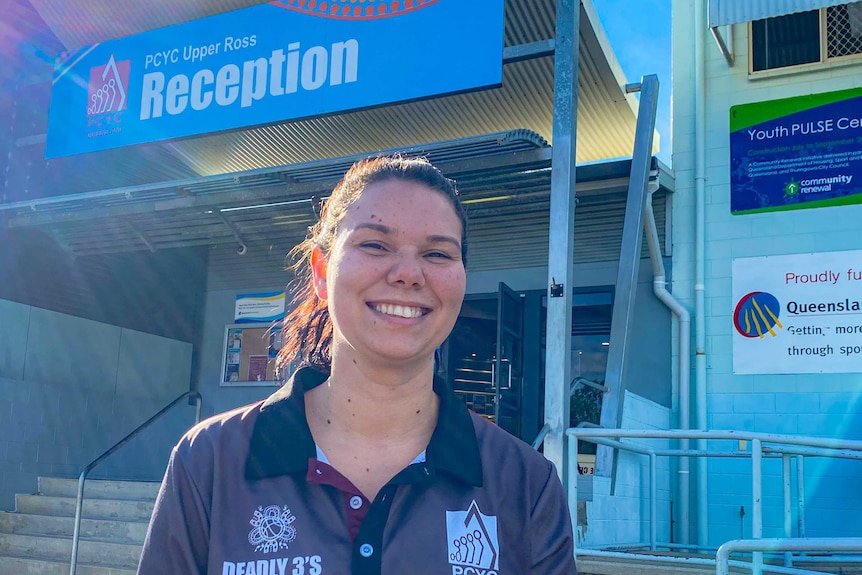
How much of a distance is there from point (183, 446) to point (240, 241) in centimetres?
660

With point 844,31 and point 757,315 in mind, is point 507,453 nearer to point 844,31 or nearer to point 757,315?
point 757,315

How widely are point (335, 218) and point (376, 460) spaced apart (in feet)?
1.65

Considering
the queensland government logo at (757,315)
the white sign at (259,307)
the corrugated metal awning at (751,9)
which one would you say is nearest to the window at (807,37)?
the corrugated metal awning at (751,9)

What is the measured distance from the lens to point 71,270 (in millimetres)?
9195

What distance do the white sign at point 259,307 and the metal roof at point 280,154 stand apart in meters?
0.85

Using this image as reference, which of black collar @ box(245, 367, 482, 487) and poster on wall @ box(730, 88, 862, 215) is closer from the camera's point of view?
black collar @ box(245, 367, 482, 487)

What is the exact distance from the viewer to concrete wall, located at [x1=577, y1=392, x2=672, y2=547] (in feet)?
18.7

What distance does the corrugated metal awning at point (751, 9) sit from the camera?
6504mm

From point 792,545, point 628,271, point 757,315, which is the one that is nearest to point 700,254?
point 757,315

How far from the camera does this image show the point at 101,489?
8.03 m

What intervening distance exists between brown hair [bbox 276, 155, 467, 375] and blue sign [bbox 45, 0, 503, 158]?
4356 millimetres

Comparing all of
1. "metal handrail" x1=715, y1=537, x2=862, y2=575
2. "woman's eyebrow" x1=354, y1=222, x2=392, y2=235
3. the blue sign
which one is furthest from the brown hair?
the blue sign

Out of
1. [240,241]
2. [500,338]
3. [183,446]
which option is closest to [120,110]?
[240,241]

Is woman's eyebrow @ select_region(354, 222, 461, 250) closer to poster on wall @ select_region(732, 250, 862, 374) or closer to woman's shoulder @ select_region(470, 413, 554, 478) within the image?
woman's shoulder @ select_region(470, 413, 554, 478)
